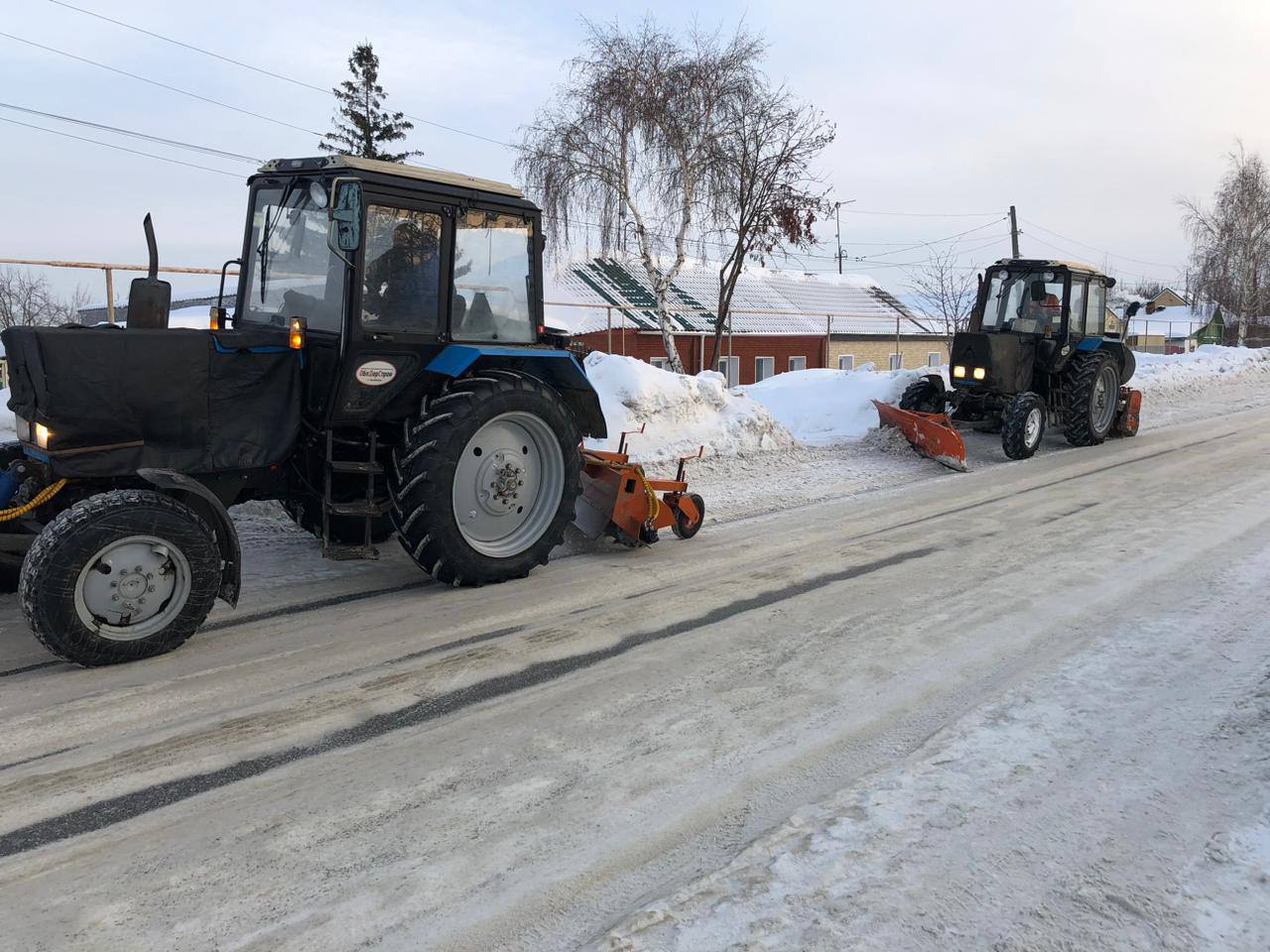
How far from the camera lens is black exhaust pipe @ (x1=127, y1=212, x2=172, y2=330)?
4.69 m

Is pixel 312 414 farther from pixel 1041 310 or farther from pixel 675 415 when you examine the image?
pixel 1041 310

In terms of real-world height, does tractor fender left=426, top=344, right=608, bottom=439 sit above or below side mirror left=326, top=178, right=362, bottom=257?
below

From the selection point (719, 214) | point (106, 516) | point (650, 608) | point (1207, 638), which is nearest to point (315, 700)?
point (106, 516)

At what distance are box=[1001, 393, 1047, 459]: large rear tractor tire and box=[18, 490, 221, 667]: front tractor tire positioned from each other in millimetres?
9489

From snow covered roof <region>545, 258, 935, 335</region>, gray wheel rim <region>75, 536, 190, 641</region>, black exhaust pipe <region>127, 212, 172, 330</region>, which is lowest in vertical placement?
gray wheel rim <region>75, 536, 190, 641</region>

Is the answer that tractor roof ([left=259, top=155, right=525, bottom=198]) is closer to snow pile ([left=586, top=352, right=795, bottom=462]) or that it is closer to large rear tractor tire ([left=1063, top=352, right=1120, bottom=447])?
snow pile ([left=586, top=352, right=795, bottom=462])

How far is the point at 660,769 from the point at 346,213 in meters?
3.20

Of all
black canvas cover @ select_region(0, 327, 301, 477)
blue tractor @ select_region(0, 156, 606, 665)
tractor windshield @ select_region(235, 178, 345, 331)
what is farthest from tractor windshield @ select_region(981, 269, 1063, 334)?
black canvas cover @ select_region(0, 327, 301, 477)

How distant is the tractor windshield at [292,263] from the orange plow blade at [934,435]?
7437 millimetres

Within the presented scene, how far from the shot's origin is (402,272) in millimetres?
5395

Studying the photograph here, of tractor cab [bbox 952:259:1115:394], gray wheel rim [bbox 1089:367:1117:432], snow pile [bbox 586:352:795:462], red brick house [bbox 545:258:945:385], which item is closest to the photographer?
snow pile [bbox 586:352:795:462]

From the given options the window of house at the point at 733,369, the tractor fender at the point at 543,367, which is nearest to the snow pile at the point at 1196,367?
the window of house at the point at 733,369

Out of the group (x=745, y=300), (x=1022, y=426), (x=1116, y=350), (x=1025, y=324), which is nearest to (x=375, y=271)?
(x=1022, y=426)

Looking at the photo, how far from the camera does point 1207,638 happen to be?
4754mm
